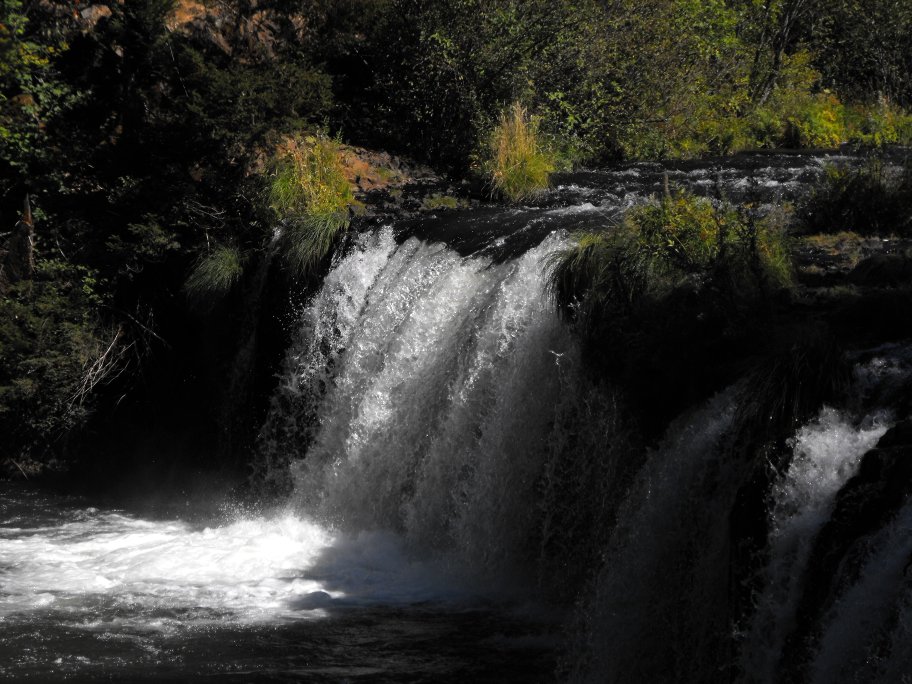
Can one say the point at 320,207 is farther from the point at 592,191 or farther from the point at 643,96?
the point at 643,96

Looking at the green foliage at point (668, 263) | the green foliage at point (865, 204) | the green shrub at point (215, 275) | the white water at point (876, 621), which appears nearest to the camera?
the white water at point (876, 621)

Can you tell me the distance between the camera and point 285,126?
12211mm

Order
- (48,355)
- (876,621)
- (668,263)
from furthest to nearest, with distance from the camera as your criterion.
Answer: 1. (48,355)
2. (668,263)
3. (876,621)

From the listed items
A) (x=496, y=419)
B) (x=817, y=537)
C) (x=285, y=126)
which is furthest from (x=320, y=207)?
(x=817, y=537)

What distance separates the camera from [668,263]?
779 centimetres

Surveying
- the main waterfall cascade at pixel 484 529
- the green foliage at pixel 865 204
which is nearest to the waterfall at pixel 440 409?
the main waterfall cascade at pixel 484 529

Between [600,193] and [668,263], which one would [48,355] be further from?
[668,263]

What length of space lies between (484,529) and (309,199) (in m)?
4.95

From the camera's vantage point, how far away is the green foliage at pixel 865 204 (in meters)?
9.29

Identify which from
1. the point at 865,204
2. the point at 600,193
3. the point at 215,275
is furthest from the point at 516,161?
the point at 865,204

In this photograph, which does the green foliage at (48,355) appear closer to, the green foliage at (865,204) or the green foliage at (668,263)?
the green foliage at (668,263)

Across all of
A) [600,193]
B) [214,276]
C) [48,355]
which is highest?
[600,193]

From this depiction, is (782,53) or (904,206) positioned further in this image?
(782,53)

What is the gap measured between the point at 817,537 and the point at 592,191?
808 cm
